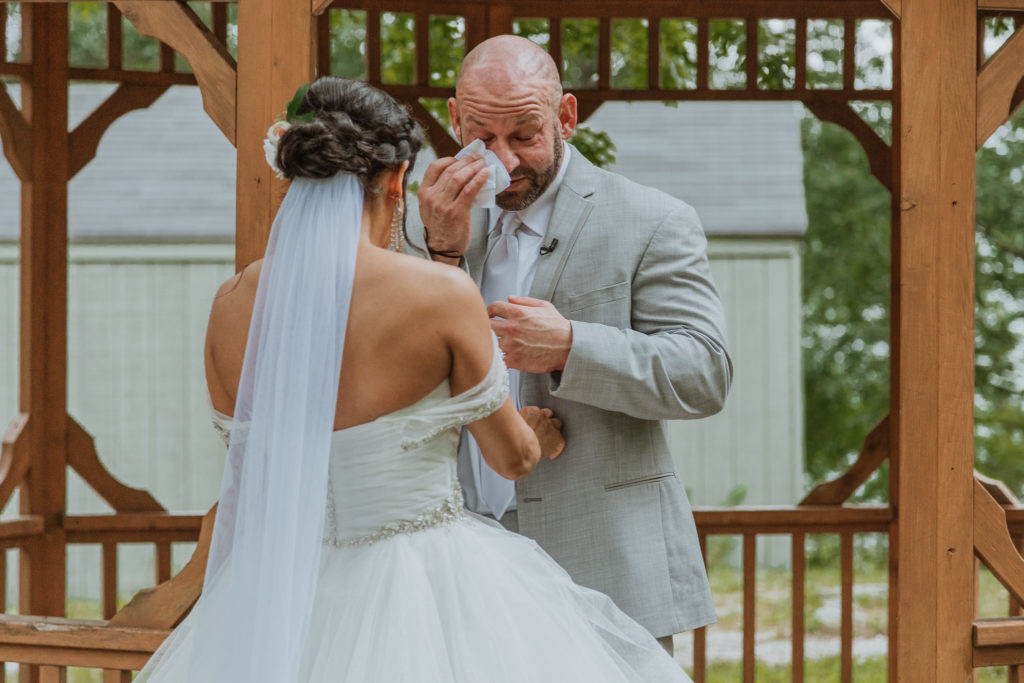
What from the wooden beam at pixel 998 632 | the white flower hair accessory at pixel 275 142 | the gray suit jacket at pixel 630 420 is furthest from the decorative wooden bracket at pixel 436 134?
the wooden beam at pixel 998 632

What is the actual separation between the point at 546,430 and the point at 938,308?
1040mm

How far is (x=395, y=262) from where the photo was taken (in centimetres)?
220

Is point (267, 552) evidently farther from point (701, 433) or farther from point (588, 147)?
point (701, 433)

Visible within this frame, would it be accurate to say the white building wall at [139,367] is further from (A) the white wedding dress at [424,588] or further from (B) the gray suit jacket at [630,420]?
(A) the white wedding dress at [424,588]

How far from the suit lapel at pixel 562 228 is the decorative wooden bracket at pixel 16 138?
9.45 ft

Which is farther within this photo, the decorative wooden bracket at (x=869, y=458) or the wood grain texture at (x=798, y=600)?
the decorative wooden bracket at (x=869, y=458)

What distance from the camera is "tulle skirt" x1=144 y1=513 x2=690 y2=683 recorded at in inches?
85.4

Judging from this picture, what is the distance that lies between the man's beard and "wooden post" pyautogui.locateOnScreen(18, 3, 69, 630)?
275cm

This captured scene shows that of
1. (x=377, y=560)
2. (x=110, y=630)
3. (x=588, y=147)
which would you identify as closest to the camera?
(x=377, y=560)

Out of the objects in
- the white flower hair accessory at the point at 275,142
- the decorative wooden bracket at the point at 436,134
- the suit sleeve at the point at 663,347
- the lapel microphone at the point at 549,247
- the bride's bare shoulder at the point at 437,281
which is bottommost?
the suit sleeve at the point at 663,347

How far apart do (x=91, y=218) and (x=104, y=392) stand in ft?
5.70

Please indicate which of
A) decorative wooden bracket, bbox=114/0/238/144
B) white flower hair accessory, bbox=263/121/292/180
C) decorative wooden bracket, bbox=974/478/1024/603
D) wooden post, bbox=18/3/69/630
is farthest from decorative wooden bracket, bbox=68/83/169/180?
decorative wooden bracket, bbox=974/478/1024/603

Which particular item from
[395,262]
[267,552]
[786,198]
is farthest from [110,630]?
[786,198]

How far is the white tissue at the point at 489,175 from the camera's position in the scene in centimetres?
264
